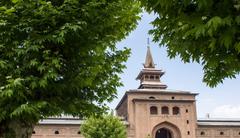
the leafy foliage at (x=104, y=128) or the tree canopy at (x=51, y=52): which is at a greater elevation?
the leafy foliage at (x=104, y=128)

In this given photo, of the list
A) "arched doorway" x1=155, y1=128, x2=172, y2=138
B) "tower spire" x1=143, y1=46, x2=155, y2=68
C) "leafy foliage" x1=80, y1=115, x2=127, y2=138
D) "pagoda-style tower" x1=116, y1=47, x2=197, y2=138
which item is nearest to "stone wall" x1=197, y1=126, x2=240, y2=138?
"pagoda-style tower" x1=116, y1=47, x2=197, y2=138

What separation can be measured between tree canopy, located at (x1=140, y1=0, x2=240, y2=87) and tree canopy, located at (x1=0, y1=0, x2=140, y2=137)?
10.8 feet

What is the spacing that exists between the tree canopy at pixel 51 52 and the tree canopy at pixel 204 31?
3.29 metres

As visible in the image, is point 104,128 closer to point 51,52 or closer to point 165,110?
point 165,110

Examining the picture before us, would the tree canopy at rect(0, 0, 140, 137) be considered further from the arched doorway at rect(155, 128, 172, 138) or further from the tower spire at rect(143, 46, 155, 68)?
the tower spire at rect(143, 46, 155, 68)

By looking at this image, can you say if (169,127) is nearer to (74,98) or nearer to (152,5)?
(74,98)

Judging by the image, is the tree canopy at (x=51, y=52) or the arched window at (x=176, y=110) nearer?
the tree canopy at (x=51, y=52)

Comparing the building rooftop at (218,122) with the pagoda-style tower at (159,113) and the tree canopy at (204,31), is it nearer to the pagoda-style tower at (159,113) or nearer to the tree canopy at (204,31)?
the pagoda-style tower at (159,113)

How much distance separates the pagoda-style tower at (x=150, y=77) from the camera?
63.2 m

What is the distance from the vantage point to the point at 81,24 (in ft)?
32.2

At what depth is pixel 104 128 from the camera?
37031 millimetres

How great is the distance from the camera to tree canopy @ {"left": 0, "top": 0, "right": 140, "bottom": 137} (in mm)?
9148

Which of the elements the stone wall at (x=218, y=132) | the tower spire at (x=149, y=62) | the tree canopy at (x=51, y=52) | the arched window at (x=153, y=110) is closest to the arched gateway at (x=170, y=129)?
the arched window at (x=153, y=110)

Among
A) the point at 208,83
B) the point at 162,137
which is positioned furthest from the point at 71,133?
the point at 208,83
